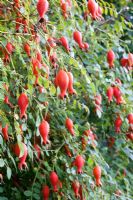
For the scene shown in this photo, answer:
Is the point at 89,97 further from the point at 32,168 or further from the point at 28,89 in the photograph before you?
the point at 28,89

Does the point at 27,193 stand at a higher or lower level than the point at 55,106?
lower

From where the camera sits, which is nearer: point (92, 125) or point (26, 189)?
point (26, 189)

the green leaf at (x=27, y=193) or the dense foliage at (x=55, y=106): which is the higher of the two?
the dense foliage at (x=55, y=106)

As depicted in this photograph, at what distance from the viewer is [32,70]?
1.46 meters

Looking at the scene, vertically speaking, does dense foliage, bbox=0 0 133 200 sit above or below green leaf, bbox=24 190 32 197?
above

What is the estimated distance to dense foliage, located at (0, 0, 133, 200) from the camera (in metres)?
1.49

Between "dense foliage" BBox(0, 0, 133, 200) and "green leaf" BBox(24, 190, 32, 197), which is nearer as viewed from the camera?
"dense foliage" BBox(0, 0, 133, 200)

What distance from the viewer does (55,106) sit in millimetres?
1959

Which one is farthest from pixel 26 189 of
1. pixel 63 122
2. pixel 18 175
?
pixel 63 122

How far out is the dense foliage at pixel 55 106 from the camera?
1.49 metres

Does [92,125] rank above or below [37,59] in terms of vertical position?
below

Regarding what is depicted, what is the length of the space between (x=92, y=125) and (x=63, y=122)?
0.71m

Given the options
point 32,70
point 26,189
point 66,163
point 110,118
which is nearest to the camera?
point 32,70

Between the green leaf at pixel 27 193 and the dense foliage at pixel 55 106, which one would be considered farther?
the green leaf at pixel 27 193
